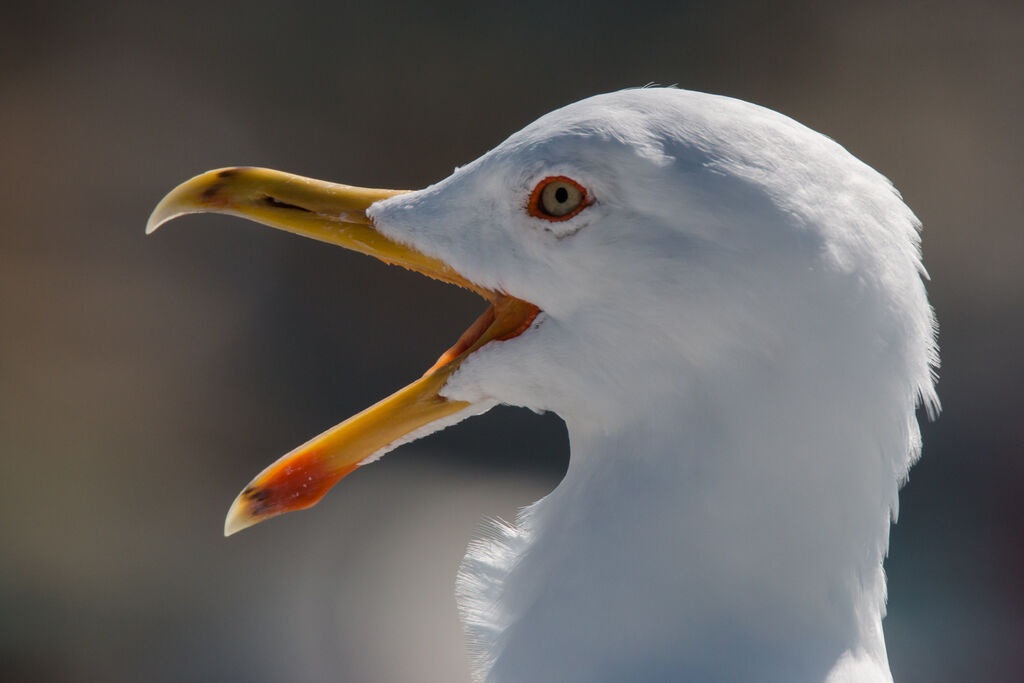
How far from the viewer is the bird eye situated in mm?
1089

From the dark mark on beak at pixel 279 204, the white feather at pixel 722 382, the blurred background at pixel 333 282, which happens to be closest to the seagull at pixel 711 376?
the white feather at pixel 722 382

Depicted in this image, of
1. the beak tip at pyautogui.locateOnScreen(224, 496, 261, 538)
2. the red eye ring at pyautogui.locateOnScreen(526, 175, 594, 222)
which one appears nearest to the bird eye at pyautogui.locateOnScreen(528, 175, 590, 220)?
the red eye ring at pyautogui.locateOnScreen(526, 175, 594, 222)

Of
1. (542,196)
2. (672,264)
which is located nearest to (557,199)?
(542,196)

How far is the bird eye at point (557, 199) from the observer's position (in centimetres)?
109

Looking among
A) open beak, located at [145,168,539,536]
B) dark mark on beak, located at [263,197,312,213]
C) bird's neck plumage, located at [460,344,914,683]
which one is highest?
dark mark on beak, located at [263,197,312,213]

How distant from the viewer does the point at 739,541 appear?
3.50 feet

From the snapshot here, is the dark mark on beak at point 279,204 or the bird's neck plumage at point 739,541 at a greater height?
the dark mark on beak at point 279,204

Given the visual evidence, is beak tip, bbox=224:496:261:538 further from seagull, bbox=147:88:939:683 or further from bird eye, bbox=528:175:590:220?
bird eye, bbox=528:175:590:220

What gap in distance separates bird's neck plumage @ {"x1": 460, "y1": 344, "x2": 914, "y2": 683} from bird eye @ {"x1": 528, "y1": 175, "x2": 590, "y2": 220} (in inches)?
8.2

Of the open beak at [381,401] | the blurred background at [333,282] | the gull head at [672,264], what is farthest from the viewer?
the blurred background at [333,282]

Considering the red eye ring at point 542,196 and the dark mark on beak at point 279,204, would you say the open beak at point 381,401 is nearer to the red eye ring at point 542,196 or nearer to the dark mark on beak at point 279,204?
the dark mark on beak at point 279,204

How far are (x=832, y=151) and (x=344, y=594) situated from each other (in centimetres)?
285

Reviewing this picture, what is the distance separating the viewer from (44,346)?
4.30 meters

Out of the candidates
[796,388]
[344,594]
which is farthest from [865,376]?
[344,594]
